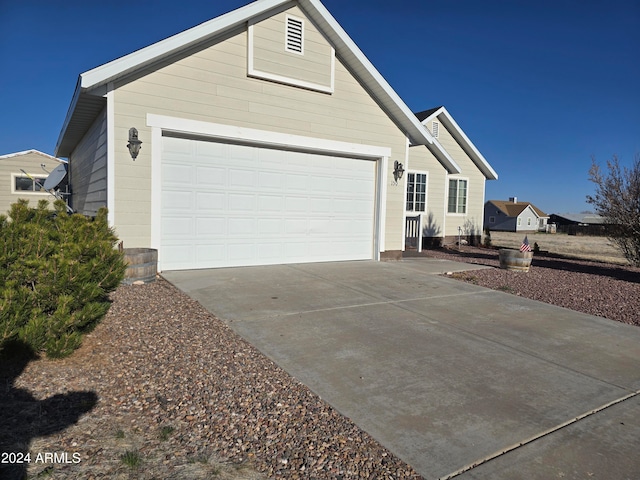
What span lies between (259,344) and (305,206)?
566 centimetres

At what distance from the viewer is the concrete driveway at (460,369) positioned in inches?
99.3

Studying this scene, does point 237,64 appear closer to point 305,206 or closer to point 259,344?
point 305,206

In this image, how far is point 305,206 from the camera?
9.53m

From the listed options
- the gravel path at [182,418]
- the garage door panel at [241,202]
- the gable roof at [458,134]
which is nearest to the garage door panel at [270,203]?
the garage door panel at [241,202]

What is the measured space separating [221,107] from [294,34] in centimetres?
245

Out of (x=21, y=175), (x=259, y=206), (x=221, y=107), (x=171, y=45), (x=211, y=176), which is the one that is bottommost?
(x=259, y=206)

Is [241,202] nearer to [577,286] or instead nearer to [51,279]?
[51,279]

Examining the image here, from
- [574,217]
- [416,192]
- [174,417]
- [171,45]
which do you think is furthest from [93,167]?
[574,217]

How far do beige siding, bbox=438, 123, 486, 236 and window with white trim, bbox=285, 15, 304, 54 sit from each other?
31.4ft

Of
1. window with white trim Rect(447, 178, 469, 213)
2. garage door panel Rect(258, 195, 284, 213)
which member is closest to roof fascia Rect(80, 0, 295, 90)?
garage door panel Rect(258, 195, 284, 213)

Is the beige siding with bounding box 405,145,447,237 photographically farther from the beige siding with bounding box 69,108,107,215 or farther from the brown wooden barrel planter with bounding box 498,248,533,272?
the beige siding with bounding box 69,108,107,215

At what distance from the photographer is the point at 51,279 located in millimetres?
3377

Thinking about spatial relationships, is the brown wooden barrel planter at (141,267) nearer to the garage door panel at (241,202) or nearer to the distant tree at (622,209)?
the garage door panel at (241,202)

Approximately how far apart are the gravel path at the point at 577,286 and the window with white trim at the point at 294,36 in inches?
242
